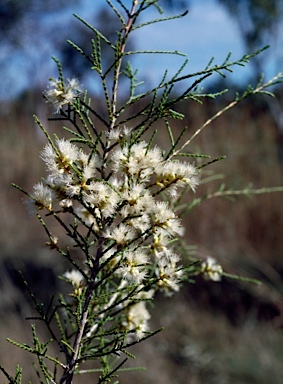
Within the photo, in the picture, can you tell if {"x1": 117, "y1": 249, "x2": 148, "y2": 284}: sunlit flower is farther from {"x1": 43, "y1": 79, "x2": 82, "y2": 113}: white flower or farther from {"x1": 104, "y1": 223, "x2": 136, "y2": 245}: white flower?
{"x1": 43, "y1": 79, "x2": 82, "y2": 113}: white flower

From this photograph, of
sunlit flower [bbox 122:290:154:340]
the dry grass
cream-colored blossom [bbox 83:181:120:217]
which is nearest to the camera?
cream-colored blossom [bbox 83:181:120:217]

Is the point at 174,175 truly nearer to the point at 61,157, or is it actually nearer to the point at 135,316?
the point at 61,157

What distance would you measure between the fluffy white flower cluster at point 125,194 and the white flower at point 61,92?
0.05 meters

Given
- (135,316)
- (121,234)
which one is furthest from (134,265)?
(135,316)

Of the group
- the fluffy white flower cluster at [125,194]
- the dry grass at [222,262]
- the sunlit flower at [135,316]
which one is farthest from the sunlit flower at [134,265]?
the dry grass at [222,262]

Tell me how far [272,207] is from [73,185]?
388cm

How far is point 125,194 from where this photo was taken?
52cm

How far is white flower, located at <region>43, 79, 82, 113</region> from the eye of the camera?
555mm

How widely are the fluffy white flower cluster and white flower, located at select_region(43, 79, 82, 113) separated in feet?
0.17

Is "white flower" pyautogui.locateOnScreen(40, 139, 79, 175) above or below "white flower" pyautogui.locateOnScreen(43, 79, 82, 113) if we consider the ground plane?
below

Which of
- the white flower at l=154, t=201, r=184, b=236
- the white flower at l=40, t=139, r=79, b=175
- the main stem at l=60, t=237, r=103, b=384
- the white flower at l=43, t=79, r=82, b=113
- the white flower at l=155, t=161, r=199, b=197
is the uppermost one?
the white flower at l=43, t=79, r=82, b=113

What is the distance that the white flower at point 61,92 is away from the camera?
56 centimetres

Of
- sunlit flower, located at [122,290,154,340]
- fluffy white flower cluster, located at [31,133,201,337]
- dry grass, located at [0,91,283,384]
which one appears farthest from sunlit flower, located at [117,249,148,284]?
dry grass, located at [0,91,283,384]

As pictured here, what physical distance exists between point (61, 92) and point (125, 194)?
124 mm
